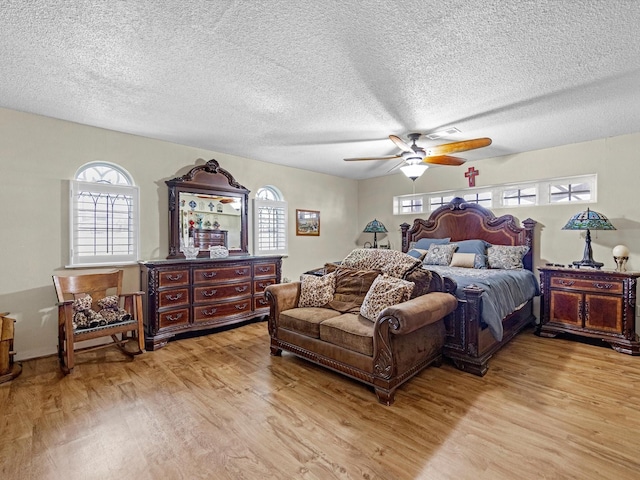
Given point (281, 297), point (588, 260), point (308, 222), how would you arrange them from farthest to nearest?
point (308, 222), point (588, 260), point (281, 297)

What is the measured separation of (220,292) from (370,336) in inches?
92.7

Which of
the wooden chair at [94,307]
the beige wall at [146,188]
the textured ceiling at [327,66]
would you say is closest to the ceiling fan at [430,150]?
the textured ceiling at [327,66]

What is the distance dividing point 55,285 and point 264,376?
91.2 inches

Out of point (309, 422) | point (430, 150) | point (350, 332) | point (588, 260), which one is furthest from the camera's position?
point (588, 260)

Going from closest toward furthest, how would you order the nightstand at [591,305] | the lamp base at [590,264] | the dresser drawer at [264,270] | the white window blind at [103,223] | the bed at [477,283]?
the bed at [477,283] → the nightstand at [591,305] → the white window blind at [103,223] → the lamp base at [590,264] → the dresser drawer at [264,270]

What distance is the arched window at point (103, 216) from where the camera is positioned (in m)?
3.55

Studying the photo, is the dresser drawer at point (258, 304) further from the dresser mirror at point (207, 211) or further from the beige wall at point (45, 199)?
the beige wall at point (45, 199)

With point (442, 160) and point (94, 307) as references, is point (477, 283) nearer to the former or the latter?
point (442, 160)

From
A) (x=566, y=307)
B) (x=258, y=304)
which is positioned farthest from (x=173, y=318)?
(x=566, y=307)

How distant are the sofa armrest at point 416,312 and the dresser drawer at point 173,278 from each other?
2.54 meters

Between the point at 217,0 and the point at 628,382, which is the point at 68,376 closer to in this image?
the point at 217,0

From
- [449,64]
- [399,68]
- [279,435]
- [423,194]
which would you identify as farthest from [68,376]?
[423,194]

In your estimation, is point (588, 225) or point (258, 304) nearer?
point (588, 225)

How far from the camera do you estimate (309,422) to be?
2.13m
